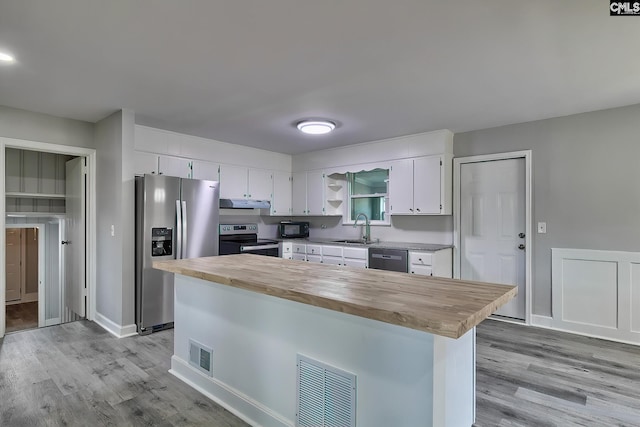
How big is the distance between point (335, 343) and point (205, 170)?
11.9 ft

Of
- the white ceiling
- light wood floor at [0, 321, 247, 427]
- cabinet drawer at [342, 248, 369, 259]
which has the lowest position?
light wood floor at [0, 321, 247, 427]

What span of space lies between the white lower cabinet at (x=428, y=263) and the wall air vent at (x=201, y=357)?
250 centimetres

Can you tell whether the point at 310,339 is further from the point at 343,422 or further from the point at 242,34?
the point at 242,34

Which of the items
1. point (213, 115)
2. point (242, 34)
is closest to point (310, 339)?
point (242, 34)

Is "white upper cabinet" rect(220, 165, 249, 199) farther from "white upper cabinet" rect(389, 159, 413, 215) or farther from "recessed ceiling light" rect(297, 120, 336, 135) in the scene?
"white upper cabinet" rect(389, 159, 413, 215)

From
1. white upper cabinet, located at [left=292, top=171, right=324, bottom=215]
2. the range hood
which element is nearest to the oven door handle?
the range hood

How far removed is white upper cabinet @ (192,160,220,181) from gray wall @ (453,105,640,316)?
3629 mm

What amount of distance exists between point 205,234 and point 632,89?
4347 millimetres

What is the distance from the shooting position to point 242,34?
2.07 m

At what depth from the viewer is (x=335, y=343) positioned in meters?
1.65

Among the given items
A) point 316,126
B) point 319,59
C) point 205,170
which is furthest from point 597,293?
point 205,170

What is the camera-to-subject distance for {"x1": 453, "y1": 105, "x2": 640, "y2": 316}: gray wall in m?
3.36

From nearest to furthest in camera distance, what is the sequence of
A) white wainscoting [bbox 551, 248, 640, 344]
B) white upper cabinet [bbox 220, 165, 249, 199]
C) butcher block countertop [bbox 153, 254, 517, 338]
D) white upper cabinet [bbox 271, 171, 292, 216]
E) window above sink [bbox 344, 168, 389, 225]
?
butcher block countertop [bbox 153, 254, 517, 338]
white wainscoting [bbox 551, 248, 640, 344]
white upper cabinet [bbox 220, 165, 249, 199]
window above sink [bbox 344, 168, 389, 225]
white upper cabinet [bbox 271, 171, 292, 216]

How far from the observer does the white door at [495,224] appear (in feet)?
13.1
